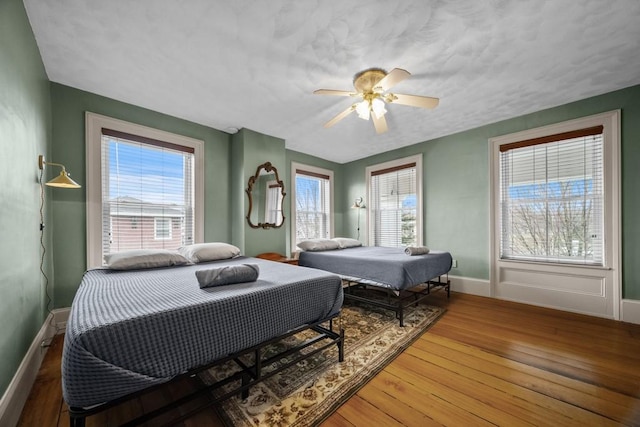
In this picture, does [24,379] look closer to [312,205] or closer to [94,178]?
[94,178]

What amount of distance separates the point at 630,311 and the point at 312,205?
4529 mm

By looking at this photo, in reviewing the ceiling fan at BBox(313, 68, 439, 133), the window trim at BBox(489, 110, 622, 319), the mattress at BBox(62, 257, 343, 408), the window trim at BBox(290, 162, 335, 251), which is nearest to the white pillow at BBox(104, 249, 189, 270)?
the mattress at BBox(62, 257, 343, 408)

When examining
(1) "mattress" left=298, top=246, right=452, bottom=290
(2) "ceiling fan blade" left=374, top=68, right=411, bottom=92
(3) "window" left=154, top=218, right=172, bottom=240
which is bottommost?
(1) "mattress" left=298, top=246, right=452, bottom=290

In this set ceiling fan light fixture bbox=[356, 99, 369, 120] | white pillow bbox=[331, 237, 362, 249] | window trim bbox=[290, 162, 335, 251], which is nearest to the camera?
ceiling fan light fixture bbox=[356, 99, 369, 120]

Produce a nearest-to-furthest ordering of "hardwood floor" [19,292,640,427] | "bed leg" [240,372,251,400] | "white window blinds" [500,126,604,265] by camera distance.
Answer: "hardwood floor" [19,292,640,427], "bed leg" [240,372,251,400], "white window blinds" [500,126,604,265]

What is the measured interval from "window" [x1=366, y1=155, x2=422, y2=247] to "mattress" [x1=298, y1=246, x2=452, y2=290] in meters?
1.18

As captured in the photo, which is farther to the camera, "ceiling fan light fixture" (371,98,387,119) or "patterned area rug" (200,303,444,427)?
"ceiling fan light fixture" (371,98,387,119)

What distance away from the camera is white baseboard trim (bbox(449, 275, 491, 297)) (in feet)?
12.0

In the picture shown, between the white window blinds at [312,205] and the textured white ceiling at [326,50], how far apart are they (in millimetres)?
1987

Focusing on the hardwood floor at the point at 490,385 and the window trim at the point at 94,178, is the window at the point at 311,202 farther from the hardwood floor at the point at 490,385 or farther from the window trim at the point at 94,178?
the hardwood floor at the point at 490,385

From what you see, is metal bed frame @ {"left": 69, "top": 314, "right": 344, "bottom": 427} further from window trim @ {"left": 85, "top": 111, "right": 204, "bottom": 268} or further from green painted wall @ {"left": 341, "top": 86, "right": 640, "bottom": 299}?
green painted wall @ {"left": 341, "top": 86, "right": 640, "bottom": 299}

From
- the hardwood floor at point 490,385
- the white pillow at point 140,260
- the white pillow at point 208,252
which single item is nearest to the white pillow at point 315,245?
the white pillow at point 208,252

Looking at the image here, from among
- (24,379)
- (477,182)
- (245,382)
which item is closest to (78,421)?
(245,382)

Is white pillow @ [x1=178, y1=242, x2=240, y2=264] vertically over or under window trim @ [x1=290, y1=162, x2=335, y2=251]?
under
